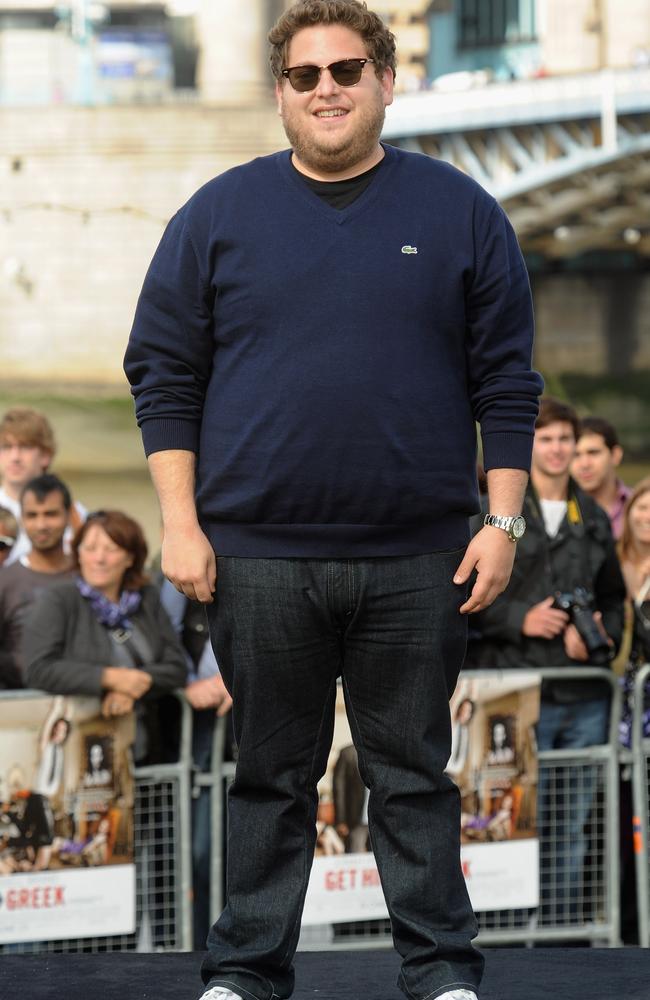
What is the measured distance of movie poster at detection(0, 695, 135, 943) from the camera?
3658mm

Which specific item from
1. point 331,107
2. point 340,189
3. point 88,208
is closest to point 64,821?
point 340,189

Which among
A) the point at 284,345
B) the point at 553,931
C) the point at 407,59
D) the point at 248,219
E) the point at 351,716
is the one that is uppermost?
the point at 407,59

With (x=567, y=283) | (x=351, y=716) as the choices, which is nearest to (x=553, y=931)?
(x=351, y=716)

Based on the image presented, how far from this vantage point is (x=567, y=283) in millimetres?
25875

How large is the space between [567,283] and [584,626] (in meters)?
22.5

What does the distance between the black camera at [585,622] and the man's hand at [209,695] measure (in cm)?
91

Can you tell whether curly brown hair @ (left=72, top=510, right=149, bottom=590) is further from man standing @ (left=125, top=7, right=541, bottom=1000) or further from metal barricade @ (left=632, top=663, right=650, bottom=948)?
man standing @ (left=125, top=7, right=541, bottom=1000)

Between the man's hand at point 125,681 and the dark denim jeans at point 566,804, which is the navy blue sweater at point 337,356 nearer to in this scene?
the man's hand at point 125,681

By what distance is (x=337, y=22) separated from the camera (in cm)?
229

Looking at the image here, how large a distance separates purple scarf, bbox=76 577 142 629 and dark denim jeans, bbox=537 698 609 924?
1.12m

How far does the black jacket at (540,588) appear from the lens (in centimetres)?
399

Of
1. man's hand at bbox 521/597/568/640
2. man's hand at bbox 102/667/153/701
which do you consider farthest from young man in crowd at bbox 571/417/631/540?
Result: man's hand at bbox 102/667/153/701

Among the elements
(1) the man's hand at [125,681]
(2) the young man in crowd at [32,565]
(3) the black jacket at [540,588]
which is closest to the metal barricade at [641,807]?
(3) the black jacket at [540,588]

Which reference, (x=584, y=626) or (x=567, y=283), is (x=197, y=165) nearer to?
(x=567, y=283)
